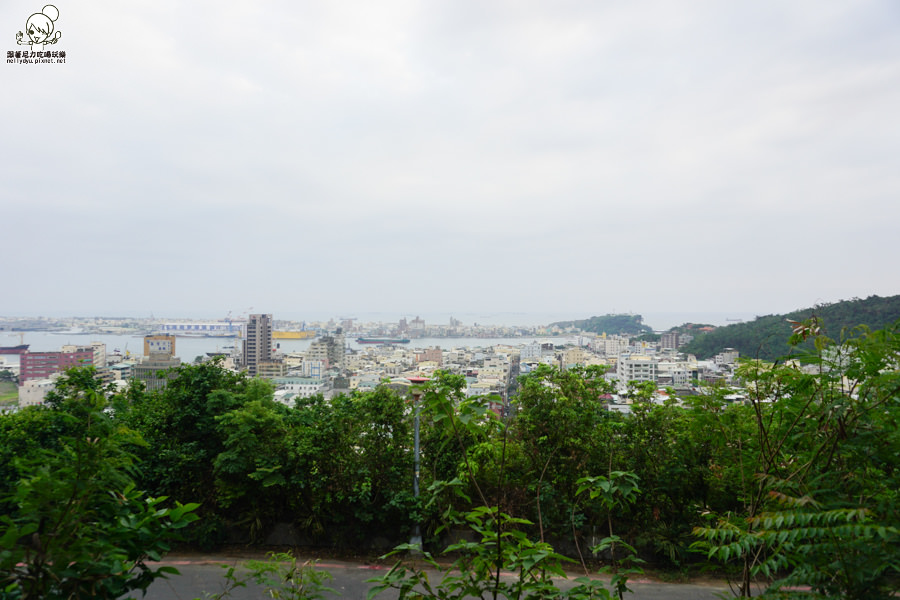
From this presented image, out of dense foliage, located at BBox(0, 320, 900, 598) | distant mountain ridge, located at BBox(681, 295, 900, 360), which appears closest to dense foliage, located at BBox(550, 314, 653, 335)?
distant mountain ridge, located at BBox(681, 295, 900, 360)

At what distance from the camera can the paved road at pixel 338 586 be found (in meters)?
3.65

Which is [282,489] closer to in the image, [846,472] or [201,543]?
[201,543]

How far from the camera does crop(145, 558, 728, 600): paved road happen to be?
12.0ft

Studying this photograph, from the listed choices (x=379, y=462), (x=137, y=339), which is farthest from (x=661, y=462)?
(x=137, y=339)

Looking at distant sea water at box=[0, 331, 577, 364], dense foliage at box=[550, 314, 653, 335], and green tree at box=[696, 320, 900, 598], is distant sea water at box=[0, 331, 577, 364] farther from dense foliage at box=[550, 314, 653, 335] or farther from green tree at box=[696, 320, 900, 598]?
dense foliage at box=[550, 314, 653, 335]

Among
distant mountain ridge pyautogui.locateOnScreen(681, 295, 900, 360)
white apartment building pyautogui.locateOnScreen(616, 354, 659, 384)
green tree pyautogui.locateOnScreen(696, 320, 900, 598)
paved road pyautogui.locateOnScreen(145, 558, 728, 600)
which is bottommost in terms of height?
paved road pyautogui.locateOnScreen(145, 558, 728, 600)

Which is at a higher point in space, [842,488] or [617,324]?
[842,488]

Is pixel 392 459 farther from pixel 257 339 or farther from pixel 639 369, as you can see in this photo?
pixel 257 339

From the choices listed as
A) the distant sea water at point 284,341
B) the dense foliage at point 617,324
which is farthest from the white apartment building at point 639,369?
the dense foliage at point 617,324

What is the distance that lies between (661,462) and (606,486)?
3.49 m

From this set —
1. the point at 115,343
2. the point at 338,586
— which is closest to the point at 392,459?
the point at 338,586

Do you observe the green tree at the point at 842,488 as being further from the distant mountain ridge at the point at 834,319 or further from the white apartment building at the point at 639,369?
the white apartment building at the point at 639,369

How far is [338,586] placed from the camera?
3920mm

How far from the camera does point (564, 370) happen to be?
4879mm
